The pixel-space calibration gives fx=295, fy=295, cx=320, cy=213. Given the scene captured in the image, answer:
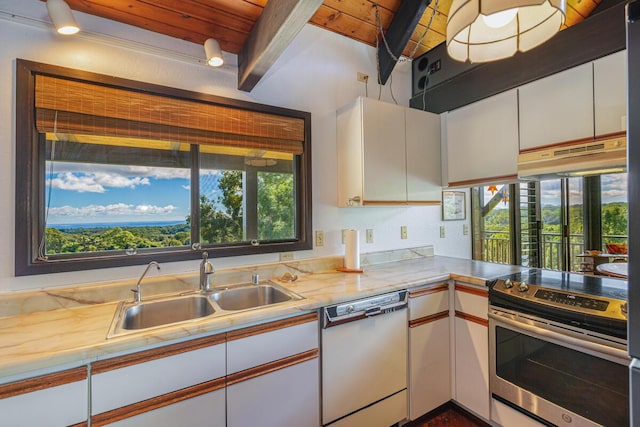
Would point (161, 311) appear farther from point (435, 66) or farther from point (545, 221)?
point (545, 221)

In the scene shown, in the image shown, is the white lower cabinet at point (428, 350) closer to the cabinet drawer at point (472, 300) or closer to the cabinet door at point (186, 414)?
the cabinet drawer at point (472, 300)

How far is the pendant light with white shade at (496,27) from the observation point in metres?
1.09

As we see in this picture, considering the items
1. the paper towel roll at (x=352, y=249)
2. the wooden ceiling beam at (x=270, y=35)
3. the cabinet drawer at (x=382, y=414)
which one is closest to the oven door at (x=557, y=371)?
the cabinet drawer at (x=382, y=414)

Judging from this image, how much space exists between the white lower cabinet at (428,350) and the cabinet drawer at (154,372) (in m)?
1.21

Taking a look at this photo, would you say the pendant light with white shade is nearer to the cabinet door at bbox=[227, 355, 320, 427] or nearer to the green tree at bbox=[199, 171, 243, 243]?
the green tree at bbox=[199, 171, 243, 243]

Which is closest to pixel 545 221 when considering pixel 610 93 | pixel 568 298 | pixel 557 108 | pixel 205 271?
pixel 557 108

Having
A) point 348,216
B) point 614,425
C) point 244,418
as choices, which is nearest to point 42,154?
point 244,418

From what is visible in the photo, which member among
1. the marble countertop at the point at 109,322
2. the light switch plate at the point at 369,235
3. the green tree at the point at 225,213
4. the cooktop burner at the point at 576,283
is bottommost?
the marble countertop at the point at 109,322

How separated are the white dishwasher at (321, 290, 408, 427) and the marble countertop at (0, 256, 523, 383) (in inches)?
3.8

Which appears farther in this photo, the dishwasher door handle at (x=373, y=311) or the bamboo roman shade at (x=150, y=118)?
the dishwasher door handle at (x=373, y=311)

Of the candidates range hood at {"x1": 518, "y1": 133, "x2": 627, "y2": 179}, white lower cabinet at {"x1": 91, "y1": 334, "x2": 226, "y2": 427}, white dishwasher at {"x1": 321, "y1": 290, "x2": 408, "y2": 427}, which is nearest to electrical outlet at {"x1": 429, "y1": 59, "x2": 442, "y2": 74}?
range hood at {"x1": 518, "y1": 133, "x2": 627, "y2": 179}

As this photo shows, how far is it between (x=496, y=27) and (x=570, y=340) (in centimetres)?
154

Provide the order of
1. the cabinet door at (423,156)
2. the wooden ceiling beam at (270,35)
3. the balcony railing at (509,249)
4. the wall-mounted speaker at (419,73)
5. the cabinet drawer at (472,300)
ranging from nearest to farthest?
1. the wooden ceiling beam at (270,35)
2. the cabinet drawer at (472,300)
3. the cabinet door at (423,156)
4. the wall-mounted speaker at (419,73)
5. the balcony railing at (509,249)

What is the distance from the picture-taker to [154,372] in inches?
44.9
